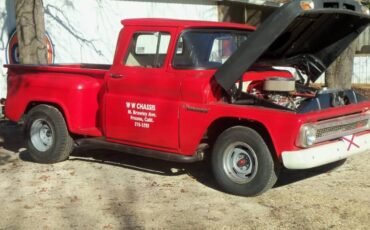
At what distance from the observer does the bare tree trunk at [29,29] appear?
32.0 feet

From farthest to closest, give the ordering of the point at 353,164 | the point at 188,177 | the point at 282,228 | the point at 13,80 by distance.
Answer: the point at 13,80, the point at 353,164, the point at 188,177, the point at 282,228

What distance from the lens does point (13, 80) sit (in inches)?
326

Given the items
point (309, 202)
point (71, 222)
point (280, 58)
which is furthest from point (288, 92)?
point (71, 222)

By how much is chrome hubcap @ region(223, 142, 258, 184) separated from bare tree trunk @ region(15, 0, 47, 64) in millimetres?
4805

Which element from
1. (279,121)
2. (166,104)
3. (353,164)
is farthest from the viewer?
(353,164)

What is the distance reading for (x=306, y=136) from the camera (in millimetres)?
5734

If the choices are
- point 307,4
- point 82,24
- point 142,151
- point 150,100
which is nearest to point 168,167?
point 142,151

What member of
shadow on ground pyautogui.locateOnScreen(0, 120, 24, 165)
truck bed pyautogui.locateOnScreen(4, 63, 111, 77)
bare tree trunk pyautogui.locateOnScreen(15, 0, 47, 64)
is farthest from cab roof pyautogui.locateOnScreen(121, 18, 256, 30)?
bare tree trunk pyautogui.locateOnScreen(15, 0, 47, 64)

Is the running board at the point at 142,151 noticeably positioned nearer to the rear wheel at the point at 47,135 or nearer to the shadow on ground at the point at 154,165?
the rear wheel at the point at 47,135

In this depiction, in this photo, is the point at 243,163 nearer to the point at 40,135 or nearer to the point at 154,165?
the point at 154,165

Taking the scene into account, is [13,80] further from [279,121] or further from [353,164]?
[353,164]

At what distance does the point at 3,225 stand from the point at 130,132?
203 centimetres

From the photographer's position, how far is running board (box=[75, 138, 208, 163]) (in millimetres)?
6480

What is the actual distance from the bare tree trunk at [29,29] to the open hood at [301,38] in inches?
170
